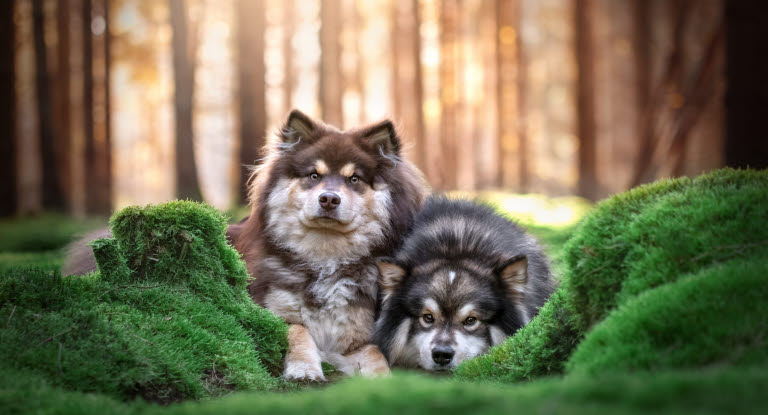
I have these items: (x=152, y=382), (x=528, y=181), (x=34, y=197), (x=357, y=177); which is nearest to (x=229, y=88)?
(x=34, y=197)

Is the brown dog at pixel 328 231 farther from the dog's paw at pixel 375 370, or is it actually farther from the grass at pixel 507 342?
the grass at pixel 507 342

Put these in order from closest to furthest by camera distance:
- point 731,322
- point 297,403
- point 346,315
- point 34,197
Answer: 1. point 297,403
2. point 731,322
3. point 346,315
4. point 34,197

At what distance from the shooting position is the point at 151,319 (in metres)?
4.02

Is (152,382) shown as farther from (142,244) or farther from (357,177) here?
(357,177)

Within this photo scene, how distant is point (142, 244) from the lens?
443cm

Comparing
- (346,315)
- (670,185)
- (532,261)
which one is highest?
(670,185)

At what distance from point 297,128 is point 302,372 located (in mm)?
2106

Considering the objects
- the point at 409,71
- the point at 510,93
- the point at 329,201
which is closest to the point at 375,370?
the point at 329,201

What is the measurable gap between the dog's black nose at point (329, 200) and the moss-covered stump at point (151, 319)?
2.51ft

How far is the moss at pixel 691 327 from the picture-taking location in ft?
8.81

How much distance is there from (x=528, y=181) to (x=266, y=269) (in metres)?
17.7

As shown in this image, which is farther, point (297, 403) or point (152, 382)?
point (152, 382)

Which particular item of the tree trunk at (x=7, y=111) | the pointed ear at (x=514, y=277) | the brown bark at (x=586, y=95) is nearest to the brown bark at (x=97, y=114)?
the tree trunk at (x=7, y=111)

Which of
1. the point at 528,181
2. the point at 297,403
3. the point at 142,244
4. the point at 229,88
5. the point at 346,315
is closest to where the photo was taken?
the point at 297,403
